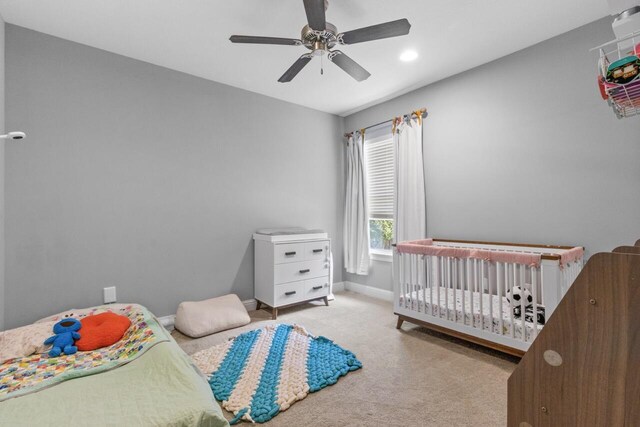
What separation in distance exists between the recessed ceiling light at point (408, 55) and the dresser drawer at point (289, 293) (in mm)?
2368

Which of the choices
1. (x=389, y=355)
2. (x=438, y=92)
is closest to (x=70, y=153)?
(x=389, y=355)

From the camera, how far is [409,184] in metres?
3.31

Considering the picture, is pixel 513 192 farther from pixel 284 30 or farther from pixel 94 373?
pixel 94 373

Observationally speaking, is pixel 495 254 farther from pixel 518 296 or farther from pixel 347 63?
pixel 347 63

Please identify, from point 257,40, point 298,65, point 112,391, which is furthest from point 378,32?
point 112,391

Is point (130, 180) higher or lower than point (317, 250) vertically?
higher

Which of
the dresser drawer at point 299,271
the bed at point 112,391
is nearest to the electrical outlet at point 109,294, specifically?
the bed at point 112,391

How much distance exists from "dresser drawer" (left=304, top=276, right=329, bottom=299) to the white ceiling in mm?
2119

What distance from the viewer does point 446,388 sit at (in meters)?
1.75

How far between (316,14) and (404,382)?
2150 millimetres

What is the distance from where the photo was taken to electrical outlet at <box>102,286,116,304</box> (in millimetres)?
2459

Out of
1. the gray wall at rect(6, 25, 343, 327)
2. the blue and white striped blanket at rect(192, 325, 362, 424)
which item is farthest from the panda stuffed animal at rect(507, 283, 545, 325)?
the gray wall at rect(6, 25, 343, 327)

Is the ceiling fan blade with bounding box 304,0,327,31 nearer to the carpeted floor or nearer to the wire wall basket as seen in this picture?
the wire wall basket

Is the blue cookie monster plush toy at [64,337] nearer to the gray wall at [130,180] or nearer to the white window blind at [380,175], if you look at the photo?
the gray wall at [130,180]
